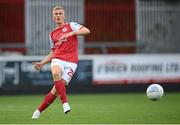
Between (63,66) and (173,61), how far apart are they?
34.0 feet

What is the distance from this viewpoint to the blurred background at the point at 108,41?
968 inches

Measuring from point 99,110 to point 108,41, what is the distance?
9.44 m

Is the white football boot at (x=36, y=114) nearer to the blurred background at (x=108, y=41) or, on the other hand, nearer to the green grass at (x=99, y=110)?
the green grass at (x=99, y=110)

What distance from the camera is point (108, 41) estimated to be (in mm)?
27266

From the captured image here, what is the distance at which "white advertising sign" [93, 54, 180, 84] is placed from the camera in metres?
24.6

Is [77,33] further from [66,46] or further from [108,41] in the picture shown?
[108,41]

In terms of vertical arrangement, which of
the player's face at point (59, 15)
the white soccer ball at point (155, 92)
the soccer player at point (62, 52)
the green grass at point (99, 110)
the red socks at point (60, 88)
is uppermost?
the player's face at point (59, 15)

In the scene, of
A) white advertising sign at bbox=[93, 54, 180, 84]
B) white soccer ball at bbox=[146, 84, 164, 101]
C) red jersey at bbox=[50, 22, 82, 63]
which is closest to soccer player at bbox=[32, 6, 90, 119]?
red jersey at bbox=[50, 22, 82, 63]

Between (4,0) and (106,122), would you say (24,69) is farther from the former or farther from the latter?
(106,122)

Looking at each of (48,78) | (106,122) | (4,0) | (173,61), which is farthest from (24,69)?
(106,122)

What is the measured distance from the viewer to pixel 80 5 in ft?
89.0

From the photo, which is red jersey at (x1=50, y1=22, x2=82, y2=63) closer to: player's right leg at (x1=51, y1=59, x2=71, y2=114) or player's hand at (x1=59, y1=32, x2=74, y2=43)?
player's hand at (x1=59, y1=32, x2=74, y2=43)

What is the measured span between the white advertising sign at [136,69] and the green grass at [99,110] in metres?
0.81

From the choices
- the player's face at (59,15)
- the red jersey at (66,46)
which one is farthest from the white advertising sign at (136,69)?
the player's face at (59,15)
